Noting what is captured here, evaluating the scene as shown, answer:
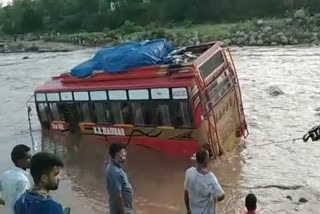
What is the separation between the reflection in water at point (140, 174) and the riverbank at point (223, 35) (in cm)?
2438

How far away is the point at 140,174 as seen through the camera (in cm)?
1490

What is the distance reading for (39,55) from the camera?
4894cm

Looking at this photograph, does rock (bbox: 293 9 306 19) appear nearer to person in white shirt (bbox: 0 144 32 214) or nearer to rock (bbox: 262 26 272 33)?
rock (bbox: 262 26 272 33)

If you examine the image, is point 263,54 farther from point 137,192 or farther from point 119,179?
point 119,179

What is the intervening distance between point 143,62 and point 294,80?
12226 millimetres

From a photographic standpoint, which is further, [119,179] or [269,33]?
[269,33]

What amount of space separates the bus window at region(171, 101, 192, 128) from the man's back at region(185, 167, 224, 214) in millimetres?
6188

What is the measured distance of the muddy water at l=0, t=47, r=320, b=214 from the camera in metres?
12.6

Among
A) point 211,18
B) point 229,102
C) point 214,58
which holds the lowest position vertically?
point 211,18

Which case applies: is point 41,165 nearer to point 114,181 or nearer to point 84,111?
point 114,181

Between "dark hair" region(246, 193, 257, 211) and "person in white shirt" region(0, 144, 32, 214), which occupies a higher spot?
"person in white shirt" region(0, 144, 32, 214)

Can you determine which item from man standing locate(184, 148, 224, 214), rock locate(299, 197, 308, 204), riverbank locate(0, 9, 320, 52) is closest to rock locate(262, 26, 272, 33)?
riverbank locate(0, 9, 320, 52)

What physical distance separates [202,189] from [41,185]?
116 inches

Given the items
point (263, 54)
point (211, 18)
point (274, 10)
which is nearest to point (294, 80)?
point (263, 54)
